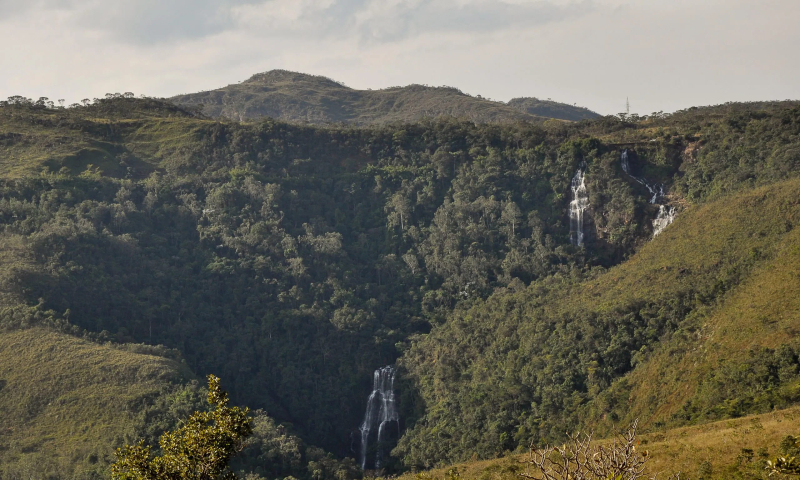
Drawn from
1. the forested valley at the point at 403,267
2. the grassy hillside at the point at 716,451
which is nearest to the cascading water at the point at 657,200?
the forested valley at the point at 403,267

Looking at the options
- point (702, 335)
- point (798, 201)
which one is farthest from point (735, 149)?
point (702, 335)

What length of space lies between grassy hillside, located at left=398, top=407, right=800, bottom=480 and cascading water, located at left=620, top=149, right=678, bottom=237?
37.7 meters

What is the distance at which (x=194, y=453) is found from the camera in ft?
58.6

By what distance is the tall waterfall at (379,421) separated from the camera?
60.5 metres

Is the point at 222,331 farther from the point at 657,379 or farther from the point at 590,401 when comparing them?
the point at 657,379

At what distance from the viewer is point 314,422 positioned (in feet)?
204

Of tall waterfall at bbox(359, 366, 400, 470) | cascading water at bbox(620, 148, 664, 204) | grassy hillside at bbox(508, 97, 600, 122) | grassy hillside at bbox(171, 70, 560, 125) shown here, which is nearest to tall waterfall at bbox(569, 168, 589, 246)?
cascading water at bbox(620, 148, 664, 204)

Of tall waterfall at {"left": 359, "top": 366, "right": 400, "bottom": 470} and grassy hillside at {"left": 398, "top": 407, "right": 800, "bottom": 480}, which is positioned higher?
grassy hillside at {"left": 398, "top": 407, "right": 800, "bottom": 480}

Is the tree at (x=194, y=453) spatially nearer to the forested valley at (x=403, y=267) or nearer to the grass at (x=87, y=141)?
the forested valley at (x=403, y=267)

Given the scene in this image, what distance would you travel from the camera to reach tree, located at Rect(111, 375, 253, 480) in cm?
1752

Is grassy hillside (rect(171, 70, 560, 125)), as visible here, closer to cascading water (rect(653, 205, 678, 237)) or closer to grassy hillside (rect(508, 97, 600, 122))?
grassy hillside (rect(508, 97, 600, 122))

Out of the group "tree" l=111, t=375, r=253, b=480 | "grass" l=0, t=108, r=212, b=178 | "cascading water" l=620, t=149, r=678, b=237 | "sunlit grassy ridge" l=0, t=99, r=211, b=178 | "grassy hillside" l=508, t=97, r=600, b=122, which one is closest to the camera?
"tree" l=111, t=375, r=253, b=480

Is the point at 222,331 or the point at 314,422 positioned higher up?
the point at 222,331

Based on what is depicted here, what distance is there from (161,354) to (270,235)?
24.3 m
